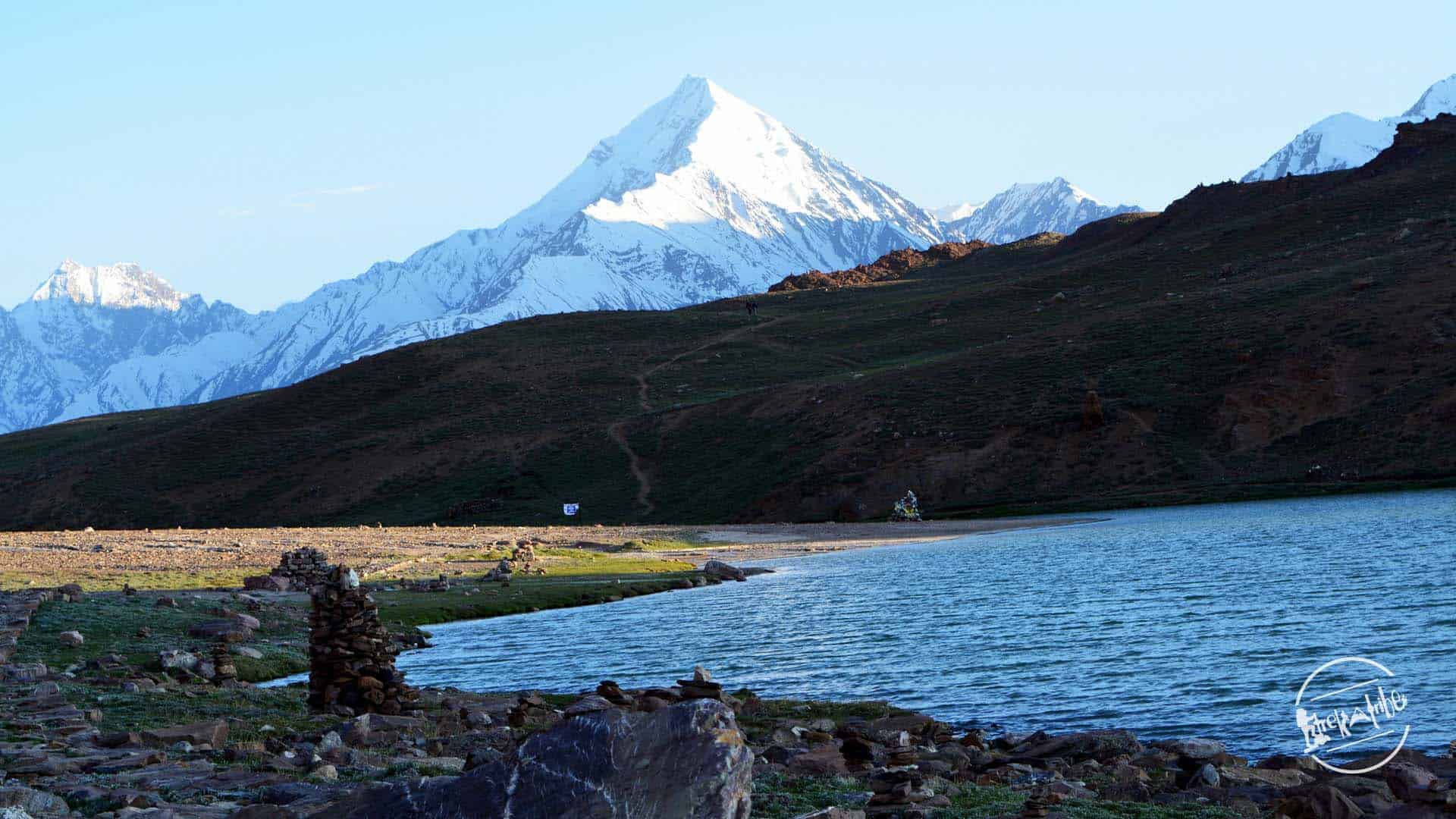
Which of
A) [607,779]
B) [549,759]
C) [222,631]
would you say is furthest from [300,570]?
[607,779]

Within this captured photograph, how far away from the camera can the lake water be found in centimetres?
2783

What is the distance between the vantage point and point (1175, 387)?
114625mm

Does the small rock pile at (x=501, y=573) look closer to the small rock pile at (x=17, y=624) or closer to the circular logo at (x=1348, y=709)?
the small rock pile at (x=17, y=624)

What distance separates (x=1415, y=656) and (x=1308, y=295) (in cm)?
10517

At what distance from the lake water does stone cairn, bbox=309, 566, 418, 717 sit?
6.12 metres

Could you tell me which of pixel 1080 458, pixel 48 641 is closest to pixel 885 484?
pixel 1080 458

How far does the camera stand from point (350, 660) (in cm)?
2870

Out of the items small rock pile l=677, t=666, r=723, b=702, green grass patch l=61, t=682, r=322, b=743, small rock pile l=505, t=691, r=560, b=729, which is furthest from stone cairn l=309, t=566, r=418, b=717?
small rock pile l=677, t=666, r=723, b=702

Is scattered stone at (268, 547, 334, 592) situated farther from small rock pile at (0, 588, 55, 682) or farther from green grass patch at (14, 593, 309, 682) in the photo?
small rock pile at (0, 588, 55, 682)

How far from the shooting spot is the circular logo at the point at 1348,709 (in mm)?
22609

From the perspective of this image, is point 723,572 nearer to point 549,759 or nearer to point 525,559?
point 525,559

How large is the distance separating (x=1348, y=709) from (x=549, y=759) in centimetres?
1884

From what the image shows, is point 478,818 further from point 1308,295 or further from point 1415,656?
point 1308,295

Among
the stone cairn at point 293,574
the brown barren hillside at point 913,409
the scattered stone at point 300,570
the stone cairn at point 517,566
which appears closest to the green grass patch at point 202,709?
the stone cairn at point 293,574
